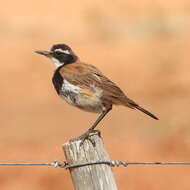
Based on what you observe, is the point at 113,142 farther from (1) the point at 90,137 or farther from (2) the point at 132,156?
(1) the point at 90,137

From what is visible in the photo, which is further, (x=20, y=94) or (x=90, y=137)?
(x=20, y=94)

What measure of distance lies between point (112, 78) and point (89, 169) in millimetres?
16950

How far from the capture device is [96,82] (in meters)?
9.60

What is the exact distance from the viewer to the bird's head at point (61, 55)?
10.2m

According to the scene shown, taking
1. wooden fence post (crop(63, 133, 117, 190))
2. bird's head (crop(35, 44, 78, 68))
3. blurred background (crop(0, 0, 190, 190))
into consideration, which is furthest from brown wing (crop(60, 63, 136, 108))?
blurred background (crop(0, 0, 190, 190))

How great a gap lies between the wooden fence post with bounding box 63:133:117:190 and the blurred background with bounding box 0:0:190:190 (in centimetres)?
830

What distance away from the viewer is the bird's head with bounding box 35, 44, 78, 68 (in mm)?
10250

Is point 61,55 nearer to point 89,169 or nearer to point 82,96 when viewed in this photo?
point 82,96

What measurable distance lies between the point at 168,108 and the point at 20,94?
11.7ft

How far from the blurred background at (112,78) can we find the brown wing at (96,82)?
647 cm

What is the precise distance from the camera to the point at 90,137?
7883 millimetres

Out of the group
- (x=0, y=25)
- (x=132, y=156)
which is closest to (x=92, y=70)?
(x=132, y=156)

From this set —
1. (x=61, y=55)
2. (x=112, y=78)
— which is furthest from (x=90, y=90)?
(x=112, y=78)

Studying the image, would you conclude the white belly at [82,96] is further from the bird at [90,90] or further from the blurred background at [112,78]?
the blurred background at [112,78]
